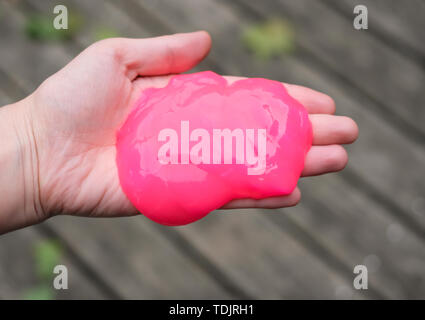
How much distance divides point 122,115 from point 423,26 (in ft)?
3.87

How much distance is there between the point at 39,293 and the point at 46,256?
12cm

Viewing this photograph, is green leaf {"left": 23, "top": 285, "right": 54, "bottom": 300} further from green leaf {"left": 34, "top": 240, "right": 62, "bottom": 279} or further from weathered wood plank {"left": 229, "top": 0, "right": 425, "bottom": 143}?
weathered wood plank {"left": 229, "top": 0, "right": 425, "bottom": 143}

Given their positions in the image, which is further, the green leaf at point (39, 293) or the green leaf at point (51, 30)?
the green leaf at point (51, 30)

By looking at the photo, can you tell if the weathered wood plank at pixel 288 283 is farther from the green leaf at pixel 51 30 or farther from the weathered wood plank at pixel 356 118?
the green leaf at pixel 51 30

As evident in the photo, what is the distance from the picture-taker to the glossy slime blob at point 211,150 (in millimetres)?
1127

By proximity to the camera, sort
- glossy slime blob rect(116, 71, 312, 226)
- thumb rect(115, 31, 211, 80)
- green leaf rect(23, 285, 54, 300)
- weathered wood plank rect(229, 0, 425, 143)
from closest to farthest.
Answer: glossy slime blob rect(116, 71, 312, 226)
thumb rect(115, 31, 211, 80)
green leaf rect(23, 285, 54, 300)
weathered wood plank rect(229, 0, 425, 143)

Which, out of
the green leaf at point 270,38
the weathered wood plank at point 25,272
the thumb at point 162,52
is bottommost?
the weathered wood plank at point 25,272

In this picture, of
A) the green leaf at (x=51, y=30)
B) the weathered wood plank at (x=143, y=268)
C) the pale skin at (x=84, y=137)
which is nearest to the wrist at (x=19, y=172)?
the pale skin at (x=84, y=137)

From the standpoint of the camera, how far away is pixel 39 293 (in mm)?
1511

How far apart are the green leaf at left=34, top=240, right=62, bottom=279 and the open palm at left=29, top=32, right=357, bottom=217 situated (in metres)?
0.35

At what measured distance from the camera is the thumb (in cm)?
123

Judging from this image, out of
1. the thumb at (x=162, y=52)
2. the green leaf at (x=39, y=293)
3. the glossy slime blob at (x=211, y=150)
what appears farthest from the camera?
the green leaf at (x=39, y=293)

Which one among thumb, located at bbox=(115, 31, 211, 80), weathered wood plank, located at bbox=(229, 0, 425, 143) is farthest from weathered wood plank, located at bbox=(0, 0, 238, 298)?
weathered wood plank, located at bbox=(229, 0, 425, 143)

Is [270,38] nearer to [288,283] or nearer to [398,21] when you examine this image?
[398,21]
